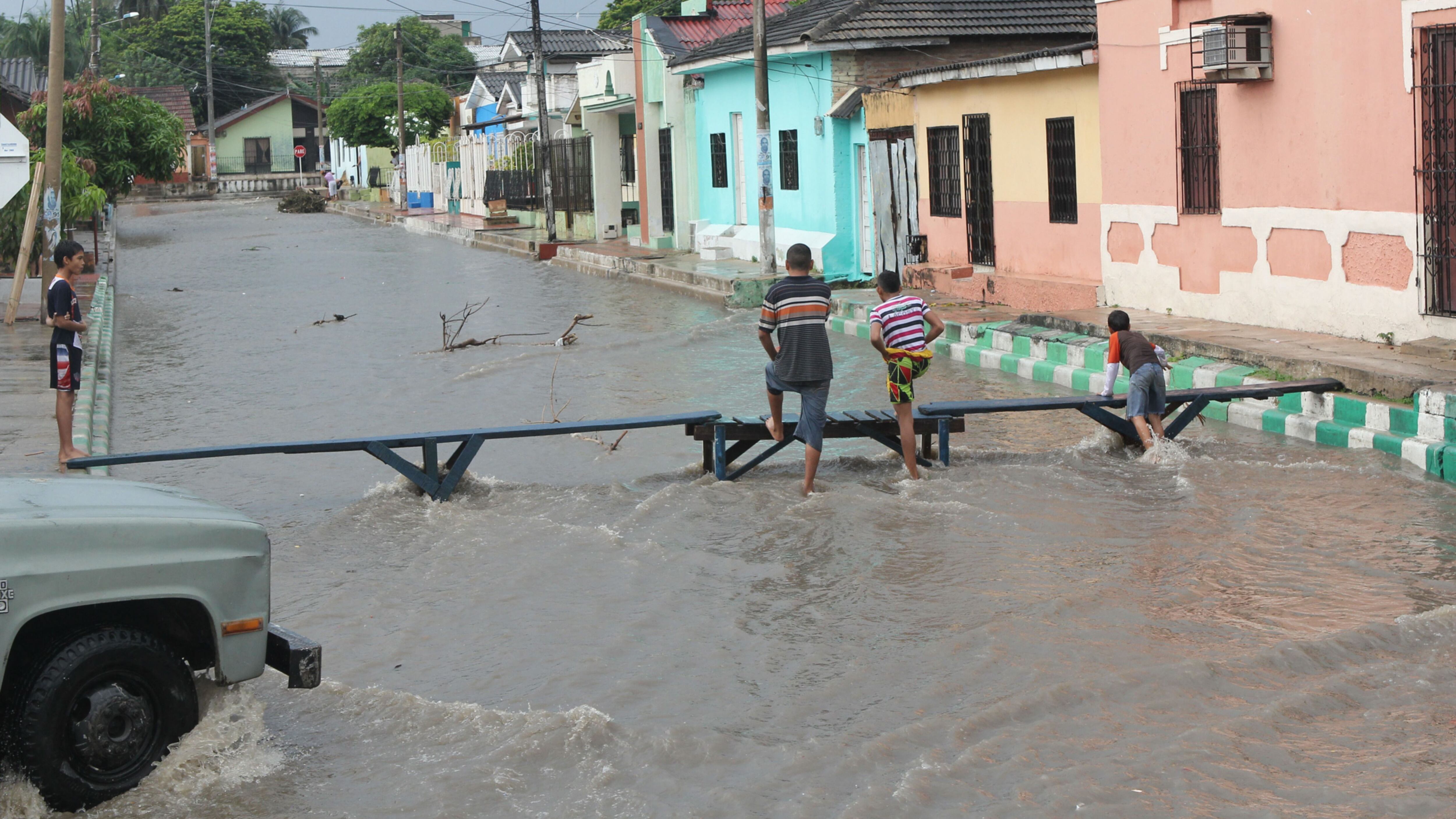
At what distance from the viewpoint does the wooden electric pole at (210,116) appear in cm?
8244

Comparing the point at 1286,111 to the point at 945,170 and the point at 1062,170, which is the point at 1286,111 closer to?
the point at 1062,170

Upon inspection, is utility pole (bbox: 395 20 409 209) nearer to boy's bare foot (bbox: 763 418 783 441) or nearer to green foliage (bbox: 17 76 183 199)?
green foliage (bbox: 17 76 183 199)

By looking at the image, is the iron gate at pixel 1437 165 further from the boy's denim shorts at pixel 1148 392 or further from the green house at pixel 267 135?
the green house at pixel 267 135

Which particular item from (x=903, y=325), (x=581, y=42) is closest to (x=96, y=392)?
(x=903, y=325)

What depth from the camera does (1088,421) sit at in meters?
11.8

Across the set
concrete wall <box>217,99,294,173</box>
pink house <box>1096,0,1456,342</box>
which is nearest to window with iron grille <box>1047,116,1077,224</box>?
pink house <box>1096,0,1456,342</box>

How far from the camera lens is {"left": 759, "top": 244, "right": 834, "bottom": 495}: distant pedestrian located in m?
9.30

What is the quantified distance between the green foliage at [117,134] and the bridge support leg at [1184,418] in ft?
84.9

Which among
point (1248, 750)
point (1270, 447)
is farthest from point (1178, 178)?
point (1248, 750)

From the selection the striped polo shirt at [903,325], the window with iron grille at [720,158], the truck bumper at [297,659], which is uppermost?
the window with iron grille at [720,158]

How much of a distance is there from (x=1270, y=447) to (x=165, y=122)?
32.0 m

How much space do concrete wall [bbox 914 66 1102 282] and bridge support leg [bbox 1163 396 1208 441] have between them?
6601mm

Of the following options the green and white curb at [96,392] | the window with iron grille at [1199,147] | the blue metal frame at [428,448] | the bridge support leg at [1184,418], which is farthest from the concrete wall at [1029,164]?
the green and white curb at [96,392]

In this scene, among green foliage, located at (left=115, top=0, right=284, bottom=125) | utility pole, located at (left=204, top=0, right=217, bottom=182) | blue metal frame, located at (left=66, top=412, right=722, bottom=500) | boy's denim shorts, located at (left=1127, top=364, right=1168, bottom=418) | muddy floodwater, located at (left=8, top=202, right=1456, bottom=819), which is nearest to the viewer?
muddy floodwater, located at (left=8, top=202, right=1456, bottom=819)
